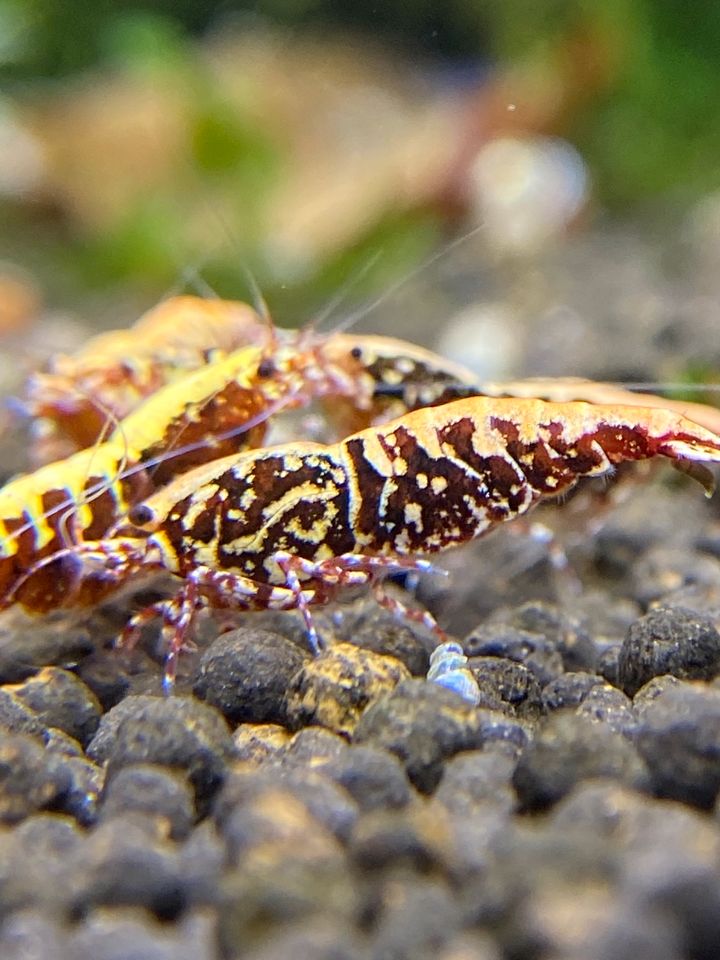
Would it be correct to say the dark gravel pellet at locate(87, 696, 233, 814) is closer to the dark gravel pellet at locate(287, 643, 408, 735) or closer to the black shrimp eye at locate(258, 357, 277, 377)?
the dark gravel pellet at locate(287, 643, 408, 735)

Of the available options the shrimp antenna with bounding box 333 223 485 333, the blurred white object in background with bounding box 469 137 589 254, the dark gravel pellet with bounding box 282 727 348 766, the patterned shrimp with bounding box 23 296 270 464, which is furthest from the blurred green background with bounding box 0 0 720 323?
the dark gravel pellet with bounding box 282 727 348 766

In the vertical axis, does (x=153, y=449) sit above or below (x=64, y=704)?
above

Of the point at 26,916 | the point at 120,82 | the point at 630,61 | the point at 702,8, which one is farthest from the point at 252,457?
the point at 120,82

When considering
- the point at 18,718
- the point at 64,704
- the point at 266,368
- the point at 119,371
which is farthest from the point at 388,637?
the point at 119,371

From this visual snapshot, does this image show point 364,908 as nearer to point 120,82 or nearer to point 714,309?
point 714,309

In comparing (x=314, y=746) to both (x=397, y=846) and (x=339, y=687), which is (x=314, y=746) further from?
(x=397, y=846)
